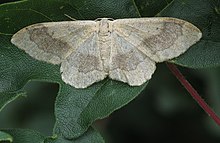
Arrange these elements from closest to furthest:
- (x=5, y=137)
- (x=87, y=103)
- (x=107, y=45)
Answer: (x=5, y=137)
(x=87, y=103)
(x=107, y=45)

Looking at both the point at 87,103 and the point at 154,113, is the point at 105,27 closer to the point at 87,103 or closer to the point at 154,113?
the point at 87,103

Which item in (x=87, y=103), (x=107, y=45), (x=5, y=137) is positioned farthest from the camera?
(x=107, y=45)

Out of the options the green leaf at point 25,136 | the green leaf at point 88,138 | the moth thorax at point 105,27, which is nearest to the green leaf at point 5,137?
the green leaf at point 25,136

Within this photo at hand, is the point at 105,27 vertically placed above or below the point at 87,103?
above

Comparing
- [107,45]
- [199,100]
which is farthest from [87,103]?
[199,100]

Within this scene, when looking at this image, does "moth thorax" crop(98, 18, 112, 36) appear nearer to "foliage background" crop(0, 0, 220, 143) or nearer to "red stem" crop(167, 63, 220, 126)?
"red stem" crop(167, 63, 220, 126)

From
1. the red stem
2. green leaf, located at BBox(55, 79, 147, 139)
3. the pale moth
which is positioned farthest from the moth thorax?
the red stem

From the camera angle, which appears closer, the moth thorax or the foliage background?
the moth thorax

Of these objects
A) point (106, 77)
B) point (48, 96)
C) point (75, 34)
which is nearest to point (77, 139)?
point (106, 77)
